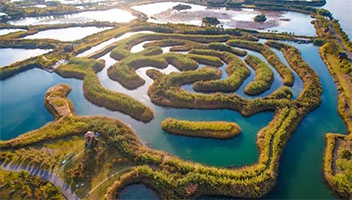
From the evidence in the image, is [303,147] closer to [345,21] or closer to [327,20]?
[327,20]

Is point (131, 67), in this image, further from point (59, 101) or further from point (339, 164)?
point (339, 164)

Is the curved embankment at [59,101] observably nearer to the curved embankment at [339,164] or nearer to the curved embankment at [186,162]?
the curved embankment at [186,162]

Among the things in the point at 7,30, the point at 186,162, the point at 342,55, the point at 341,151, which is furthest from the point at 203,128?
the point at 7,30

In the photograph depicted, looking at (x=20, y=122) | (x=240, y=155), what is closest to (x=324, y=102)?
(x=240, y=155)

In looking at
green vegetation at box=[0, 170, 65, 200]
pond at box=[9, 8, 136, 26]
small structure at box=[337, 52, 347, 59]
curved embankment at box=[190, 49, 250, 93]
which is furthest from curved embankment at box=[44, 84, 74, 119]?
small structure at box=[337, 52, 347, 59]

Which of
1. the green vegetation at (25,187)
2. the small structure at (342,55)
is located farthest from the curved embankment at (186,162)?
the small structure at (342,55)

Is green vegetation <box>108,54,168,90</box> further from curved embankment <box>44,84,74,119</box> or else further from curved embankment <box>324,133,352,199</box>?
curved embankment <box>324,133,352,199</box>

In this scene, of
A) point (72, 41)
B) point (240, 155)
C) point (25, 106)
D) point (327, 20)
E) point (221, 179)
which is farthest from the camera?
point (327, 20)
